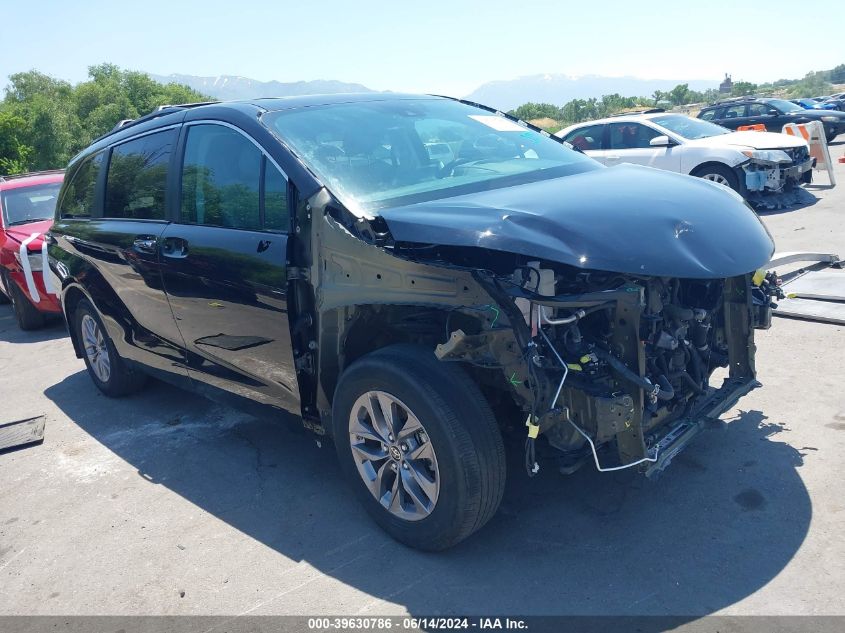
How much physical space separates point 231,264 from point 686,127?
10.5 meters

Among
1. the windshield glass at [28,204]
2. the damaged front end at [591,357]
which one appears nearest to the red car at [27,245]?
the windshield glass at [28,204]

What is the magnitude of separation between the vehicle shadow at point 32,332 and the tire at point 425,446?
20.6 ft

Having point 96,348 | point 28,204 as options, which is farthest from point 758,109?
point 96,348

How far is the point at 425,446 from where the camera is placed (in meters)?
3.21

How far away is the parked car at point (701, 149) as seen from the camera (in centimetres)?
1116

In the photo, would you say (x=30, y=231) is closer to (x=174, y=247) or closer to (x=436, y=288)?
(x=174, y=247)

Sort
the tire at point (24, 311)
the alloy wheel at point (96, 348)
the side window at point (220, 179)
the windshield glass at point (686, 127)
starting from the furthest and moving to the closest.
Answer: the windshield glass at point (686, 127)
the tire at point (24, 311)
the alloy wheel at point (96, 348)
the side window at point (220, 179)

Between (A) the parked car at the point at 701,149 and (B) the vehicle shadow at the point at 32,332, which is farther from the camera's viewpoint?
(A) the parked car at the point at 701,149

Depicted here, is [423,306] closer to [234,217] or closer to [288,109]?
[234,217]

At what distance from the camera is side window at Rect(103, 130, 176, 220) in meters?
4.61

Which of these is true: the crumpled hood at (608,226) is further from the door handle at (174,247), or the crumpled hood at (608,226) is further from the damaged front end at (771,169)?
the damaged front end at (771,169)

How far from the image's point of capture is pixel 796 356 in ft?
17.3

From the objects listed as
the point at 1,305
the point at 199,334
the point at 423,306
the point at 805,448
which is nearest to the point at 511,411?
the point at 423,306

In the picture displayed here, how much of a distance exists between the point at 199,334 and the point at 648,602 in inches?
111
